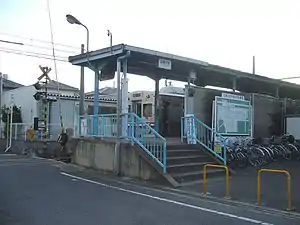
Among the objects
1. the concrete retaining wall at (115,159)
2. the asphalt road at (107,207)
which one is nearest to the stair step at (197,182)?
the concrete retaining wall at (115,159)

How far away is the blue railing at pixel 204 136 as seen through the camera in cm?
1357

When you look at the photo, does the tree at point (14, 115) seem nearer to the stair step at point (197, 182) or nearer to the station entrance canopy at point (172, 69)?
the station entrance canopy at point (172, 69)

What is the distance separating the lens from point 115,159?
42.7 feet

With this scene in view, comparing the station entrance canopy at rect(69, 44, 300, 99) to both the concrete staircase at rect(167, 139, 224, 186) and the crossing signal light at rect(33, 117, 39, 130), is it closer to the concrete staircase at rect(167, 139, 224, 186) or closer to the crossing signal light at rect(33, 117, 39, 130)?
the concrete staircase at rect(167, 139, 224, 186)

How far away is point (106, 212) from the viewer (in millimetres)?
7402

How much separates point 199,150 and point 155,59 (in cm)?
388

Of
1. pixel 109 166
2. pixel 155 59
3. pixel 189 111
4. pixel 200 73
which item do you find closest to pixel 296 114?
pixel 200 73

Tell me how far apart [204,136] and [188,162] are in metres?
2.25

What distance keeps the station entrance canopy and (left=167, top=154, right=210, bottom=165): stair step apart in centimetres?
367

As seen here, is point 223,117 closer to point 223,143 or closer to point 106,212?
point 223,143

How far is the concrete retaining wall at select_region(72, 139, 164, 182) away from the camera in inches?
465

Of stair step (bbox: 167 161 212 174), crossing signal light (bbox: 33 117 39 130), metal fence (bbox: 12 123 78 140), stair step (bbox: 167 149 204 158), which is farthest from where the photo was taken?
metal fence (bbox: 12 123 78 140)

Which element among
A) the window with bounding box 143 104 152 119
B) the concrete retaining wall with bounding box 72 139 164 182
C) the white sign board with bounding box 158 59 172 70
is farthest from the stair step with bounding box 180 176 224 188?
the window with bounding box 143 104 152 119

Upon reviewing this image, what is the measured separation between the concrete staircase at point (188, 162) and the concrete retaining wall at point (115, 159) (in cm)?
70
